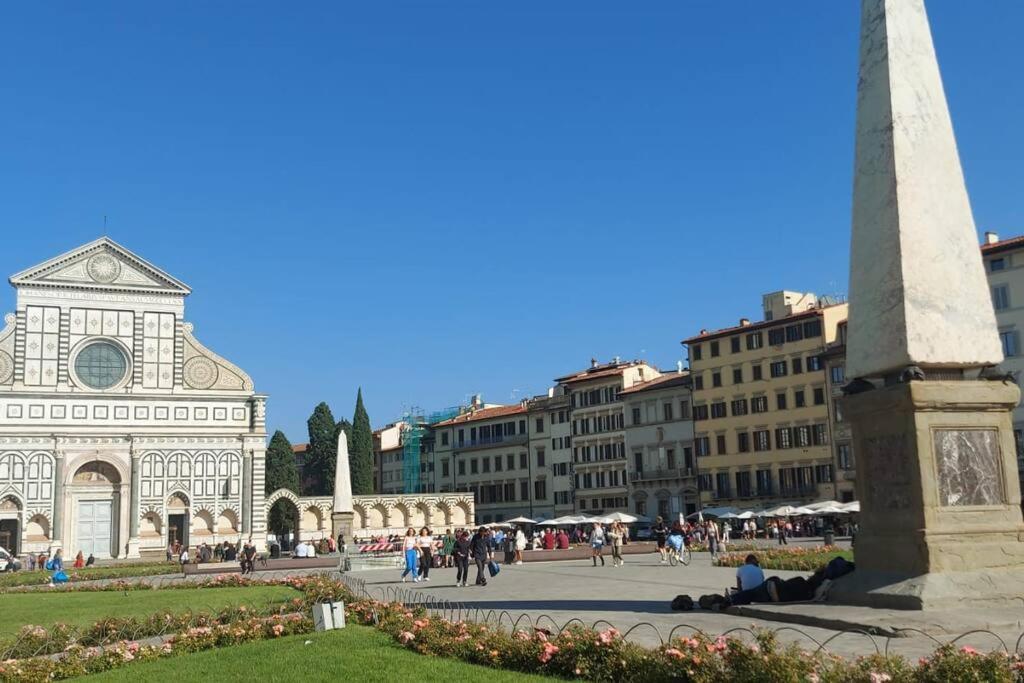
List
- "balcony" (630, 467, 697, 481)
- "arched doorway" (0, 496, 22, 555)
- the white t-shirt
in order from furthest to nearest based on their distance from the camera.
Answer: "balcony" (630, 467, 697, 481) < "arched doorway" (0, 496, 22, 555) < the white t-shirt

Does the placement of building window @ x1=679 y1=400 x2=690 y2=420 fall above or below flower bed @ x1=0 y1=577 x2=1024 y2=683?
above

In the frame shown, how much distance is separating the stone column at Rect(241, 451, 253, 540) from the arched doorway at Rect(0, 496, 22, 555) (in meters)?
12.1

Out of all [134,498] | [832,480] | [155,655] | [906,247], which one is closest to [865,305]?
[906,247]

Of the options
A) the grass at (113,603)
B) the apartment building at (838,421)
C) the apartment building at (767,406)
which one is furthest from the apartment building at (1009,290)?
the grass at (113,603)

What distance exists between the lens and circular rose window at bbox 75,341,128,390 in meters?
59.2

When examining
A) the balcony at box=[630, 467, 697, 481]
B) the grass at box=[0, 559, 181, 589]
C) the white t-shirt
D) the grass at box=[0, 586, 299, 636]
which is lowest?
the grass at box=[0, 559, 181, 589]

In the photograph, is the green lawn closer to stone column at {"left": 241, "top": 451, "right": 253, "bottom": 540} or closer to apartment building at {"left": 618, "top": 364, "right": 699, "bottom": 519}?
stone column at {"left": 241, "top": 451, "right": 253, "bottom": 540}

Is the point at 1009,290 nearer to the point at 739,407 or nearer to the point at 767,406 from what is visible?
the point at 767,406

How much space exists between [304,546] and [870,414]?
40.7m

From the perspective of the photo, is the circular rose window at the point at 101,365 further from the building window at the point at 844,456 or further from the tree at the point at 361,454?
the building window at the point at 844,456

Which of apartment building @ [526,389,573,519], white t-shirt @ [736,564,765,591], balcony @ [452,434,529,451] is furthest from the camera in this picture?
balcony @ [452,434,529,451]

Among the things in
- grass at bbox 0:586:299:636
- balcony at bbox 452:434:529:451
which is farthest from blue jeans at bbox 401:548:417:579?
balcony at bbox 452:434:529:451

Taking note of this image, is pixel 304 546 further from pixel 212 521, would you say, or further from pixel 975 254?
pixel 975 254

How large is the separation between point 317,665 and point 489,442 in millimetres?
72033
